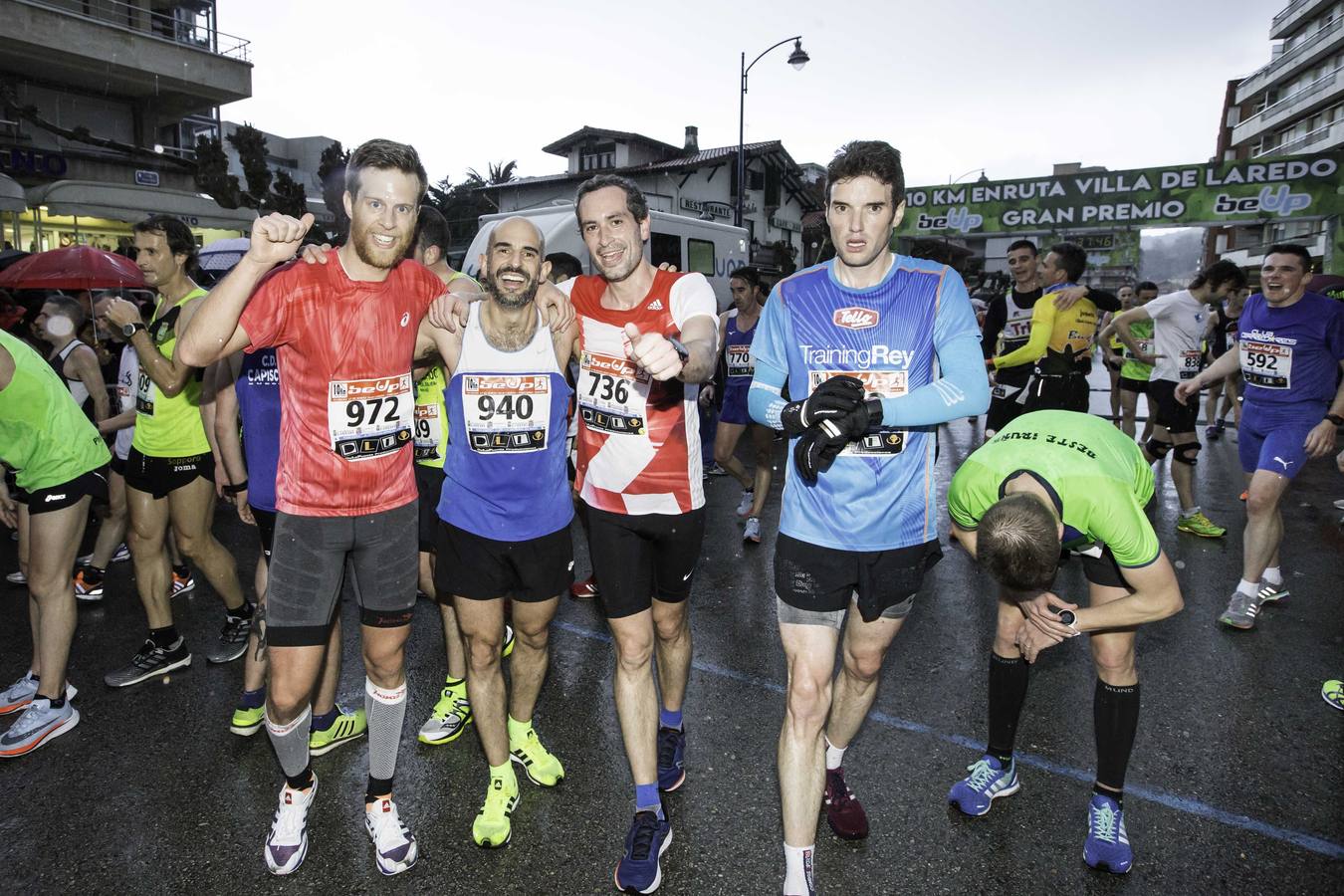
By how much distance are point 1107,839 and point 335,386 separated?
317 cm

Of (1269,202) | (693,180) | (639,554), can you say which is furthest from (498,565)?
(693,180)

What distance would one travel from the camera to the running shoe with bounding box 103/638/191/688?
415 centimetres

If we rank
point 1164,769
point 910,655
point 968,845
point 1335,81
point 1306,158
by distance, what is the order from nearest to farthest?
1. point 968,845
2. point 1164,769
3. point 910,655
4. point 1306,158
5. point 1335,81

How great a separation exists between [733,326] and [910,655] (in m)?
4.66

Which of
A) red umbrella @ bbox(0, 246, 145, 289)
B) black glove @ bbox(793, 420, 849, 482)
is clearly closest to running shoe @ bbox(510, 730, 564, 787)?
black glove @ bbox(793, 420, 849, 482)

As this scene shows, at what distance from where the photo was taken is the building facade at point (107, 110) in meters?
18.4

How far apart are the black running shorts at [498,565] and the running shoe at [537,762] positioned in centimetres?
77

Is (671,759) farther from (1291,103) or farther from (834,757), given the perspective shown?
(1291,103)

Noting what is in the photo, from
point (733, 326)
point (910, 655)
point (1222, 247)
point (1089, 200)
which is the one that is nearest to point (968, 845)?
point (910, 655)

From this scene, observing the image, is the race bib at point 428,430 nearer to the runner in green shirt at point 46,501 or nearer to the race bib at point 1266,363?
the runner in green shirt at point 46,501

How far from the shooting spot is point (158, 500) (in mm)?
4176

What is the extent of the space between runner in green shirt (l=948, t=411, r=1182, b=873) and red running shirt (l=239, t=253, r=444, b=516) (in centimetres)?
202

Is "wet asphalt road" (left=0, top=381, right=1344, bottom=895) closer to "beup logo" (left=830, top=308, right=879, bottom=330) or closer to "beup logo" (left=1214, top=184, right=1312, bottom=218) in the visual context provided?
"beup logo" (left=830, top=308, right=879, bottom=330)

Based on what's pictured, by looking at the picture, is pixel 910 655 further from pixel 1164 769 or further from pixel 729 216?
pixel 729 216
